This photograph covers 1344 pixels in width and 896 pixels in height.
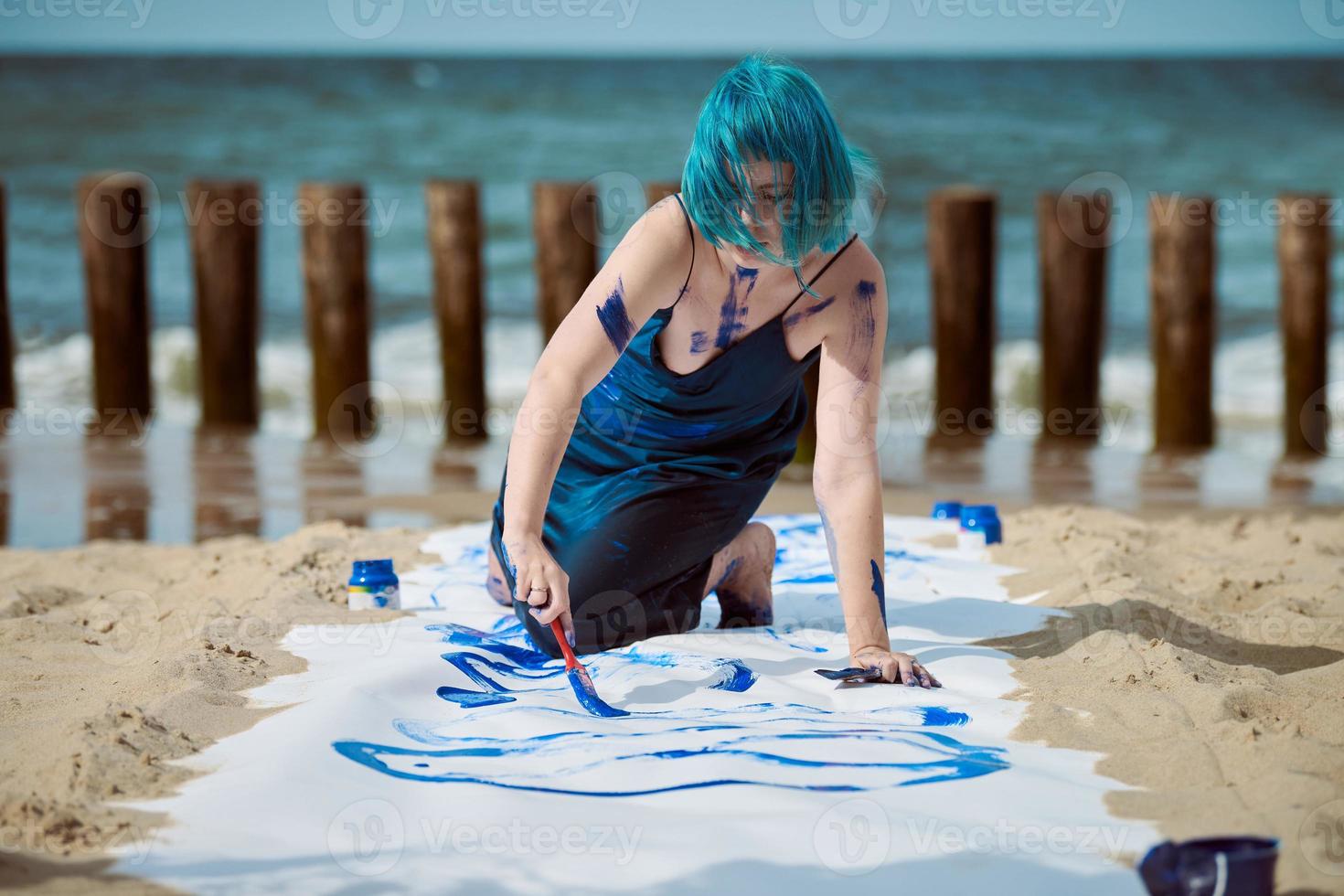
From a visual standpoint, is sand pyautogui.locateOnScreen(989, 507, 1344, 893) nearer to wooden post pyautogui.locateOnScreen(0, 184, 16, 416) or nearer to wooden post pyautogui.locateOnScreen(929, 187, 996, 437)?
wooden post pyautogui.locateOnScreen(929, 187, 996, 437)

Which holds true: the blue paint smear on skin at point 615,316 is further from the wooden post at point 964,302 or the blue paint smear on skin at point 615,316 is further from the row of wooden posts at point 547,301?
the wooden post at point 964,302

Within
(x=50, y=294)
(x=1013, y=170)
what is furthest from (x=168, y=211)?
(x=1013, y=170)

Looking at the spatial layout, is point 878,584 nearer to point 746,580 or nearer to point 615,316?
point 746,580

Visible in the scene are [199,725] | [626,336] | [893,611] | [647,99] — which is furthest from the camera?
[647,99]

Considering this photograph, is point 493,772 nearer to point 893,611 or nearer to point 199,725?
point 199,725

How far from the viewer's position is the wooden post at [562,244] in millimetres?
6762

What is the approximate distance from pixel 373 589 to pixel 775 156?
1649mm

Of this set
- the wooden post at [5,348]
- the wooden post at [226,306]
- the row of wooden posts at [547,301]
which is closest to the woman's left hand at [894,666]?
the row of wooden posts at [547,301]

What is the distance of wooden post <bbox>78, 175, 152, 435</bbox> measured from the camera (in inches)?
277

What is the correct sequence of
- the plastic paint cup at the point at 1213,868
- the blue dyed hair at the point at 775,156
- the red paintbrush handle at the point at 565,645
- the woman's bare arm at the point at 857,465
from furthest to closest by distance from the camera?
the woman's bare arm at the point at 857,465, the red paintbrush handle at the point at 565,645, the blue dyed hair at the point at 775,156, the plastic paint cup at the point at 1213,868

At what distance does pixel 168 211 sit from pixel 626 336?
15.5m

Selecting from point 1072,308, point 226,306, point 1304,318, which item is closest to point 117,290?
point 226,306

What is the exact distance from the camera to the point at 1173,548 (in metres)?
4.22

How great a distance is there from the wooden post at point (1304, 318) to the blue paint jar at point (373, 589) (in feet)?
15.1
